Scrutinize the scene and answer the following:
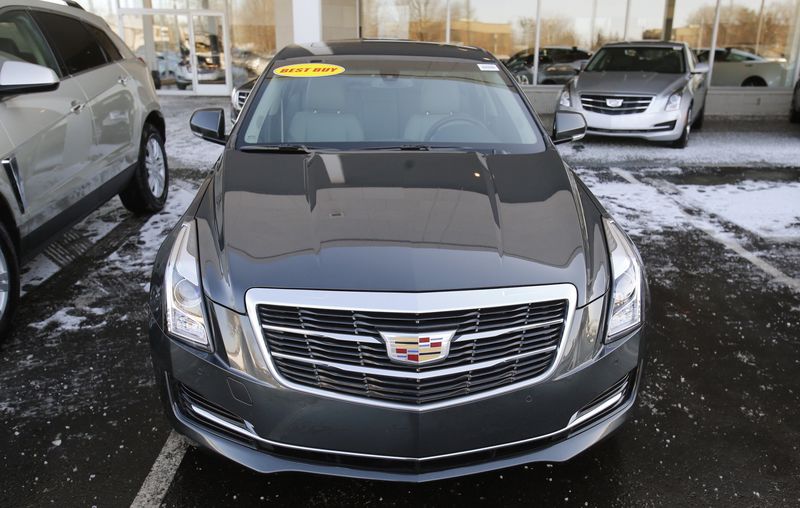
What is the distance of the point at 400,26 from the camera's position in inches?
640

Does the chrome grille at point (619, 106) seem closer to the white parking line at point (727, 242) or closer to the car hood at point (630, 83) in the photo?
the car hood at point (630, 83)

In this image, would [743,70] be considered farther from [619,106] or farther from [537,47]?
[619,106]

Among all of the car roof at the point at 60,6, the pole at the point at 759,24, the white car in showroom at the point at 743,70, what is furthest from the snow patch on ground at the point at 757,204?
the pole at the point at 759,24

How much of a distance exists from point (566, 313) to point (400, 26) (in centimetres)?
1511

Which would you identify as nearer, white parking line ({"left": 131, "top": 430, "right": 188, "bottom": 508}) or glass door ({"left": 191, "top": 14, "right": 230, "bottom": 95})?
white parking line ({"left": 131, "top": 430, "right": 188, "bottom": 508})

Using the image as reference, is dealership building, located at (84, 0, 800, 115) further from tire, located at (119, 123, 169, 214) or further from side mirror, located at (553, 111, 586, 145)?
side mirror, located at (553, 111, 586, 145)

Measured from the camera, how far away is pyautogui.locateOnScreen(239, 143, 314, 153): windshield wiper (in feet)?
11.0

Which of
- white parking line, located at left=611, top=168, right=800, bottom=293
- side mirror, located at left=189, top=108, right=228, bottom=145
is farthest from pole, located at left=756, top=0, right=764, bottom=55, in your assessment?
side mirror, located at left=189, top=108, right=228, bottom=145

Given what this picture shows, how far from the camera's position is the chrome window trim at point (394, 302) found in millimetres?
2166

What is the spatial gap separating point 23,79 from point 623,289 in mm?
3314

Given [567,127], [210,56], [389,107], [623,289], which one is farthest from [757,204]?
[210,56]

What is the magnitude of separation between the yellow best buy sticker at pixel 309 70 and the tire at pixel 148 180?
2360 mm

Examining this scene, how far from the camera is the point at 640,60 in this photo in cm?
1107

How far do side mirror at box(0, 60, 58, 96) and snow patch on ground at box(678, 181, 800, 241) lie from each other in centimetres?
554
